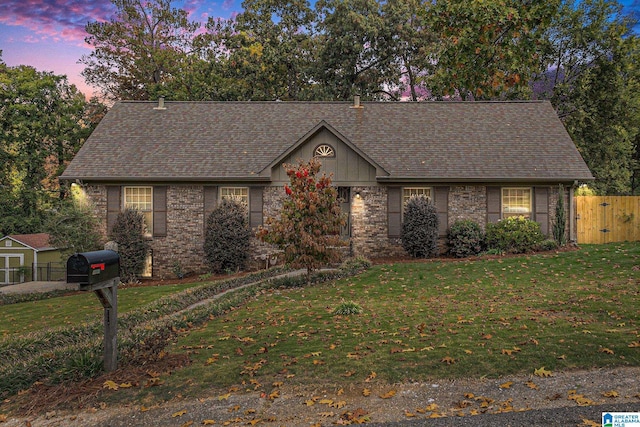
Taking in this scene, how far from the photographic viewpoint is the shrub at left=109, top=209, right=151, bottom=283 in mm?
18172

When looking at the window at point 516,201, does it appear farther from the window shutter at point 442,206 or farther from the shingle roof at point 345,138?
the window shutter at point 442,206

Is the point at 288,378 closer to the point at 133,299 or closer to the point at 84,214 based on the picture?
the point at 133,299

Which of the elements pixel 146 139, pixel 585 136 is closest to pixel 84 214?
pixel 146 139

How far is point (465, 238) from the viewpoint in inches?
730

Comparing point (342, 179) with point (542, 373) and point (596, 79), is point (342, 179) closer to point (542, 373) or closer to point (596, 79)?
point (542, 373)

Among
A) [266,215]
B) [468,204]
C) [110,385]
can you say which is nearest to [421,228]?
[468,204]

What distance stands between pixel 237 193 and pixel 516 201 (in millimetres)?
11000

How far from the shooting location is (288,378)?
613 centimetres

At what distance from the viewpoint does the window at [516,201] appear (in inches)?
762

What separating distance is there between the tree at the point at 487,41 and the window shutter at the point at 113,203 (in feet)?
47.7

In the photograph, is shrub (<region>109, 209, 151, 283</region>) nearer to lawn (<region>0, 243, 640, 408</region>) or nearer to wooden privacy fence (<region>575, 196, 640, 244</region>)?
lawn (<region>0, 243, 640, 408</region>)

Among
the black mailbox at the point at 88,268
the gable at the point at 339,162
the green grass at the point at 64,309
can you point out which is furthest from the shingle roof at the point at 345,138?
the black mailbox at the point at 88,268

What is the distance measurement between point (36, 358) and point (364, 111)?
60.6 ft

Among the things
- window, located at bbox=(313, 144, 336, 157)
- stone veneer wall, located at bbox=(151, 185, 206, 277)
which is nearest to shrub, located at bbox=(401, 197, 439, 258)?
window, located at bbox=(313, 144, 336, 157)
